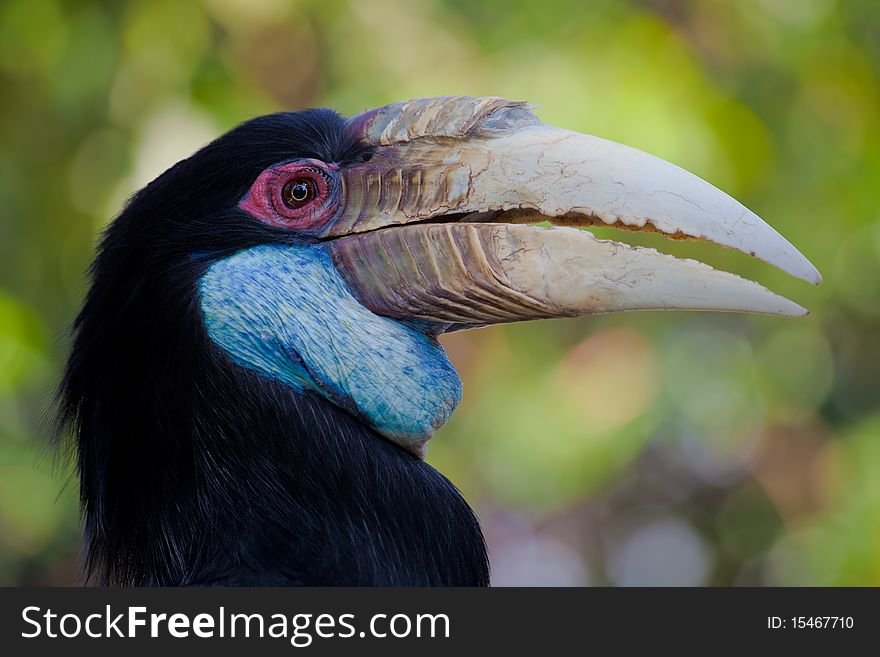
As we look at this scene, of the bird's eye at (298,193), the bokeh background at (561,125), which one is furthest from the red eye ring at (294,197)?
the bokeh background at (561,125)

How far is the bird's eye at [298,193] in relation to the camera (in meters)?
2.13

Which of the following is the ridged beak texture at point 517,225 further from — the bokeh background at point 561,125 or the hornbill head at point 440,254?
the bokeh background at point 561,125

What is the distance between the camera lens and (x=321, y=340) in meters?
2.04

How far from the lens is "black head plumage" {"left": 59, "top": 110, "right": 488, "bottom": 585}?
6.38ft

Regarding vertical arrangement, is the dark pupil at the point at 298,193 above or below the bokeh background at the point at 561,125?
below

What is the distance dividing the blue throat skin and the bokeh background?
256 centimetres

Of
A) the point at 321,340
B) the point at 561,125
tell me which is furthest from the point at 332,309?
the point at 561,125

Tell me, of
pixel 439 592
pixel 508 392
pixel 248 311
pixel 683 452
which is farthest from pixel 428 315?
pixel 683 452

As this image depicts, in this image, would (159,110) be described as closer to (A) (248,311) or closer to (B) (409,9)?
(B) (409,9)

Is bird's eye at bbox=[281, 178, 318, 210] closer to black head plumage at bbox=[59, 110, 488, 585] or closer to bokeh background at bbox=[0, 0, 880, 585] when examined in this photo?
black head plumage at bbox=[59, 110, 488, 585]

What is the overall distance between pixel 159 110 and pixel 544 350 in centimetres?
221

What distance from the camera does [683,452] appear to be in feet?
21.3

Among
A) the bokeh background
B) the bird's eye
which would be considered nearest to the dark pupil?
the bird's eye

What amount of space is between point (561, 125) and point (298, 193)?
2736mm
